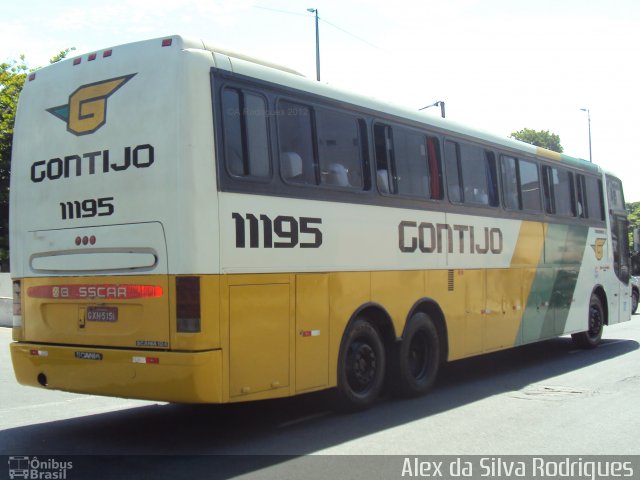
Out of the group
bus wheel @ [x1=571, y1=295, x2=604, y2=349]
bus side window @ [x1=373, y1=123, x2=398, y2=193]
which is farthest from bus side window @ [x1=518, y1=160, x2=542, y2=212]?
bus side window @ [x1=373, y1=123, x2=398, y2=193]

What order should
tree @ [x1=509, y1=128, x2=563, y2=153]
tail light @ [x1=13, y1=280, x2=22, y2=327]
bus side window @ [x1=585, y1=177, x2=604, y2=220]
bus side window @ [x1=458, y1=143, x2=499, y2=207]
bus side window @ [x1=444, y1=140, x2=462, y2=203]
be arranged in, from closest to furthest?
tail light @ [x1=13, y1=280, x2=22, y2=327] → bus side window @ [x1=444, y1=140, x2=462, y2=203] → bus side window @ [x1=458, y1=143, x2=499, y2=207] → bus side window @ [x1=585, y1=177, x2=604, y2=220] → tree @ [x1=509, y1=128, x2=563, y2=153]

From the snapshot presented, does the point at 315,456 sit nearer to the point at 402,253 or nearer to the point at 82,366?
the point at 82,366

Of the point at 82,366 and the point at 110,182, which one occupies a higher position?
the point at 110,182

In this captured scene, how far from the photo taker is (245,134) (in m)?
6.94

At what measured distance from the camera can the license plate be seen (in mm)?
6742

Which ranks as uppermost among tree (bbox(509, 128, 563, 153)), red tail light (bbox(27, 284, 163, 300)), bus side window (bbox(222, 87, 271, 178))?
tree (bbox(509, 128, 563, 153))

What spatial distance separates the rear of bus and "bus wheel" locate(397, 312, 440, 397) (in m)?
3.30

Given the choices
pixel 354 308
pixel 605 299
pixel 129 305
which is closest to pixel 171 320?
pixel 129 305

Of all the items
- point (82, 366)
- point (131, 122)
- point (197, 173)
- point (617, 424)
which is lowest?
point (617, 424)

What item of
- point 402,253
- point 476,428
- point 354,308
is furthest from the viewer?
point 402,253

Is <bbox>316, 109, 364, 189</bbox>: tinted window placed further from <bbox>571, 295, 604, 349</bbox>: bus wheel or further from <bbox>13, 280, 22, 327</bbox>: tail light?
<bbox>571, 295, 604, 349</bbox>: bus wheel

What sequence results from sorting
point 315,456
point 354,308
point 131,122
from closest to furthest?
point 315,456
point 131,122
point 354,308

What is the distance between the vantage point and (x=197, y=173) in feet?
21.0

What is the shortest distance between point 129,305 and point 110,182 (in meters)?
1.19
